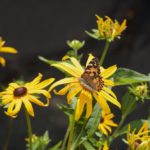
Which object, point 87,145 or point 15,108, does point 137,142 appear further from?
point 15,108

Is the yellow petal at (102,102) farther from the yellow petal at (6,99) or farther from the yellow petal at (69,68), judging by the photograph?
the yellow petal at (6,99)

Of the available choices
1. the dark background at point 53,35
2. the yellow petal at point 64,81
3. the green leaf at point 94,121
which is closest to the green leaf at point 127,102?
the green leaf at point 94,121

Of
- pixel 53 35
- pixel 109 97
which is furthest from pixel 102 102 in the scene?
pixel 53 35

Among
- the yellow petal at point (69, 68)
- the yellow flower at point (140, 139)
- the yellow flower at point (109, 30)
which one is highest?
the yellow flower at point (109, 30)

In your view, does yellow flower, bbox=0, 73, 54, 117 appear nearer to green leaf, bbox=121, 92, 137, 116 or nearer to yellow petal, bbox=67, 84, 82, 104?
yellow petal, bbox=67, 84, 82, 104

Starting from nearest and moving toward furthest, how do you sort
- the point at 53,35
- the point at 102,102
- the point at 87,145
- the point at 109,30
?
the point at 102,102, the point at 87,145, the point at 109,30, the point at 53,35

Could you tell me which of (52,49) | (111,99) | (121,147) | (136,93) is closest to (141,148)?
(111,99)

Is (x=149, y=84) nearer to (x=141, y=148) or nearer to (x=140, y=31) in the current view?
(x=141, y=148)
